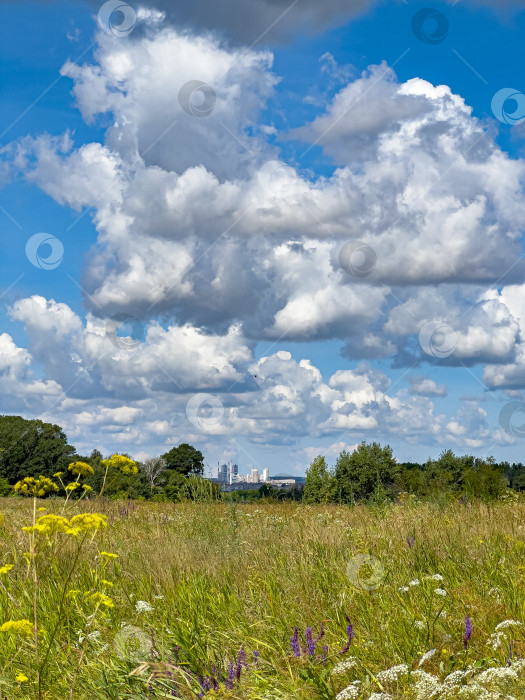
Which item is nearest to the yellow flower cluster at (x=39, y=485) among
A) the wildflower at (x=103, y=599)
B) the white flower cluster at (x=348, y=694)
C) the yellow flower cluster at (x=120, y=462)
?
the yellow flower cluster at (x=120, y=462)

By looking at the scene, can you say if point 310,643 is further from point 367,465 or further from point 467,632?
point 367,465

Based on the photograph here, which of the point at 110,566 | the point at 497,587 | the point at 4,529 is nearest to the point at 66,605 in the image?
the point at 110,566

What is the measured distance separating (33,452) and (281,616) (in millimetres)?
60002

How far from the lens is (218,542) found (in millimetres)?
7094

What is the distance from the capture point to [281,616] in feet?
14.7

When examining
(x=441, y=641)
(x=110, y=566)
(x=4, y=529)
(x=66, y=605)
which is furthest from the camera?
(x=4, y=529)

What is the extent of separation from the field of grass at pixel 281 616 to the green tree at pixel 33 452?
54.4m

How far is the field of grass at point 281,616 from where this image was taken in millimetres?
3484

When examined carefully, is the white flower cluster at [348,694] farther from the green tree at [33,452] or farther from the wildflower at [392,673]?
the green tree at [33,452]

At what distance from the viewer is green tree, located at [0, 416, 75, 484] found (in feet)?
192

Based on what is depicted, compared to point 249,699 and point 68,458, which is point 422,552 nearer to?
point 249,699

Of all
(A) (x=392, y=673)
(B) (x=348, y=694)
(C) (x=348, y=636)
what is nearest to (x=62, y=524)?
(C) (x=348, y=636)

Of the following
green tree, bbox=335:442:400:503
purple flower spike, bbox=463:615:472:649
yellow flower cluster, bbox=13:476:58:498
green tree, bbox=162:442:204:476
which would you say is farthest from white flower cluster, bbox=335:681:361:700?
green tree, bbox=162:442:204:476

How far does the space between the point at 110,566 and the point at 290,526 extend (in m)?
2.44
